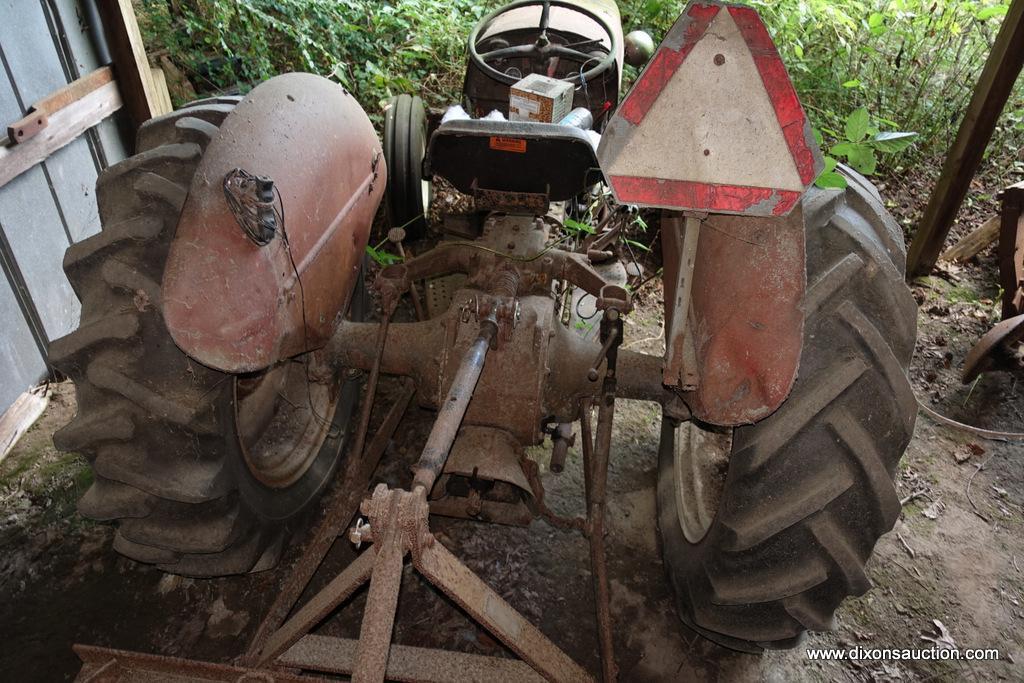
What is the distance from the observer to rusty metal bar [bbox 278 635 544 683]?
176 centimetres

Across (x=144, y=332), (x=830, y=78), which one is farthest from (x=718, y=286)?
(x=830, y=78)

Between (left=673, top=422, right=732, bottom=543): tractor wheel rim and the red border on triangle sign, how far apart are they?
124 centimetres

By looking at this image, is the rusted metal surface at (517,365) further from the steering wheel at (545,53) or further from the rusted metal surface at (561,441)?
the steering wheel at (545,53)

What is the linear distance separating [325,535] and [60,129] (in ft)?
8.81

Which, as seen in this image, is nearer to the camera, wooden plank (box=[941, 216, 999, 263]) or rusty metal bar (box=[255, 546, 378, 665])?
rusty metal bar (box=[255, 546, 378, 665])

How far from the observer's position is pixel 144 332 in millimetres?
1846

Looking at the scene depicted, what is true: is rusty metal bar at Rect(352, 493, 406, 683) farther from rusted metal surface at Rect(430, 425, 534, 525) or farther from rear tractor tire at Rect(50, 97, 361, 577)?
rear tractor tire at Rect(50, 97, 361, 577)

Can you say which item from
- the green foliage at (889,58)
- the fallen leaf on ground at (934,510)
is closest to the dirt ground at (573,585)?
the fallen leaf on ground at (934,510)

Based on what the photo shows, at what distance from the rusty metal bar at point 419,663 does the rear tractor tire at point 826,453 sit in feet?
2.09

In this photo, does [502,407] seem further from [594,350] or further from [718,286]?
[718,286]

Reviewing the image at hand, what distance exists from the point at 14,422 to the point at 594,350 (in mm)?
2721

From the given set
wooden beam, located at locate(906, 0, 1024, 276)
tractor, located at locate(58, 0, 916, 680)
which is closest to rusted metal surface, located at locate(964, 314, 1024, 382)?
wooden beam, located at locate(906, 0, 1024, 276)

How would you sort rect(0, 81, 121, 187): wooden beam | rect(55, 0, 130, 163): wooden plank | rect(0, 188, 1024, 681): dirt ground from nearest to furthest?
rect(0, 188, 1024, 681): dirt ground, rect(0, 81, 121, 187): wooden beam, rect(55, 0, 130, 163): wooden plank

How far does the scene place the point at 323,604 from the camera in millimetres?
1646
